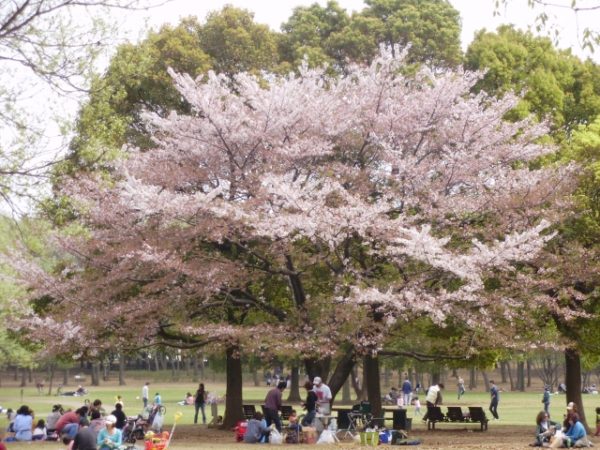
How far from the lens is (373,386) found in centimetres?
2655

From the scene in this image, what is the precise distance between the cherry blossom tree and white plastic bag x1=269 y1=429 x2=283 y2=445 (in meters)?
2.14

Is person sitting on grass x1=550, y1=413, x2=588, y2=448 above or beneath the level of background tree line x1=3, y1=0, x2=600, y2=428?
beneath

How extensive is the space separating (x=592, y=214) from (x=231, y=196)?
1084 cm

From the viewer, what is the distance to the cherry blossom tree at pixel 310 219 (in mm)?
22812

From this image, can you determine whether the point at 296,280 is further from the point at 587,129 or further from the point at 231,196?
the point at 587,129

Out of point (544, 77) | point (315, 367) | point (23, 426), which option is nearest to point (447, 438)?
point (315, 367)

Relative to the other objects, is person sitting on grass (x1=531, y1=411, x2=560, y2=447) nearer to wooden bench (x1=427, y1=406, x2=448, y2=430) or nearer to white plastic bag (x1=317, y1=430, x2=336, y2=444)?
white plastic bag (x1=317, y1=430, x2=336, y2=444)

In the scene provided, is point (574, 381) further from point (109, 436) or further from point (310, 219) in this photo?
point (109, 436)

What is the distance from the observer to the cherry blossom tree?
22.8m

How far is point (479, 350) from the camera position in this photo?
2481cm

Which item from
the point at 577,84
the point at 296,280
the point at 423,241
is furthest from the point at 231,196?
the point at 577,84

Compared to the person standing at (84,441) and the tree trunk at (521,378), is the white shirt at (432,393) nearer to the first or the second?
the person standing at (84,441)

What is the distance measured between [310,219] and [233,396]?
9.52 m

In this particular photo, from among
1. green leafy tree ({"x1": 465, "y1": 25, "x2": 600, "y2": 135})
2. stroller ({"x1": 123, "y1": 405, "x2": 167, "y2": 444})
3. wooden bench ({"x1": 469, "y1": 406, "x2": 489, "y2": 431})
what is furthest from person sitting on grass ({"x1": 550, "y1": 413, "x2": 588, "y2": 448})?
green leafy tree ({"x1": 465, "y1": 25, "x2": 600, "y2": 135})
